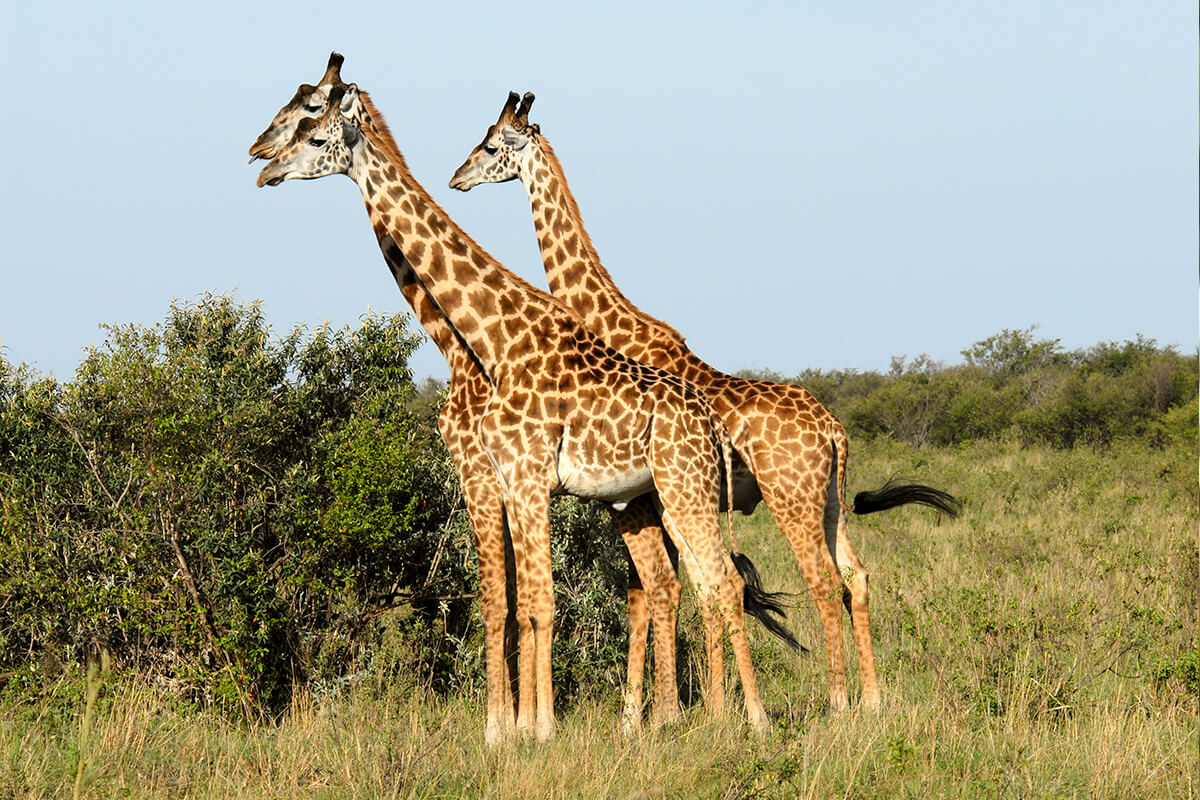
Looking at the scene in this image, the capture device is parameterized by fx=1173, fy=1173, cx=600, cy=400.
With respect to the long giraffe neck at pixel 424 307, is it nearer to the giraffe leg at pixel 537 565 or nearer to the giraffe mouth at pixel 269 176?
the giraffe mouth at pixel 269 176

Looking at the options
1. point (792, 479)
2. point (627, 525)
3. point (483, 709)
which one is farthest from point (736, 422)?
point (483, 709)

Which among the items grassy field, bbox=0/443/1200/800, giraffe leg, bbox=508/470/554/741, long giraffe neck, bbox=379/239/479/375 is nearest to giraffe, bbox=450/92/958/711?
grassy field, bbox=0/443/1200/800

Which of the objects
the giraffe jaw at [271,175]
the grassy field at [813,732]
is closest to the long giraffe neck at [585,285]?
the giraffe jaw at [271,175]

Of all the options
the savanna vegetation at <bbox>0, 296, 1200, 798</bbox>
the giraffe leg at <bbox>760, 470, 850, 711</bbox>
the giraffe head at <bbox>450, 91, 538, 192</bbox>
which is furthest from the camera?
the giraffe head at <bbox>450, 91, 538, 192</bbox>

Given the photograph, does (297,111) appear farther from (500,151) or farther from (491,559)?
(491,559)

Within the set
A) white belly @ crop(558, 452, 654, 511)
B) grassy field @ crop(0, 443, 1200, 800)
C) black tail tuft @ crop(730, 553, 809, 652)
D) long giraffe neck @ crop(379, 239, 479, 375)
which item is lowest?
grassy field @ crop(0, 443, 1200, 800)

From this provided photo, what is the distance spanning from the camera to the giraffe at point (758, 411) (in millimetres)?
6867

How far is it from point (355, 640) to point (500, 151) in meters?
3.36

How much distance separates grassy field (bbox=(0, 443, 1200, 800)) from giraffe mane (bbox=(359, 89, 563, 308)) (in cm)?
246

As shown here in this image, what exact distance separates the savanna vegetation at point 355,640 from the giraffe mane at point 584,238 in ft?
4.71

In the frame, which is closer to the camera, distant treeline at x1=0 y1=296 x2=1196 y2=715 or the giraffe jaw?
the giraffe jaw

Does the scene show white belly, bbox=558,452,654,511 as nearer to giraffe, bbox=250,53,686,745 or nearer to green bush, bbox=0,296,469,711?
giraffe, bbox=250,53,686,745

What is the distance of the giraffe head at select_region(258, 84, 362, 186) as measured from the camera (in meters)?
6.46

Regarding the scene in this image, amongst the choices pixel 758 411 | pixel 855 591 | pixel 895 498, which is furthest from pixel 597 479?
pixel 895 498
